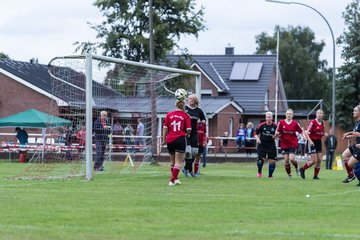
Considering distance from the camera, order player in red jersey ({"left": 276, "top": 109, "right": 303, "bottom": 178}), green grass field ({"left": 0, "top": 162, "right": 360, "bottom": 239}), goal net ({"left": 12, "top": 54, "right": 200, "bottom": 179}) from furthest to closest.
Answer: player in red jersey ({"left": 276, "top": 109, "right": 303, "bottom": 178}) → goal net ({"left": 12, "top": 54, "right": 200, "bottom": 179}) → green grass field ({"left": 0, "top": 162, "right": 360, "bottom": 239})

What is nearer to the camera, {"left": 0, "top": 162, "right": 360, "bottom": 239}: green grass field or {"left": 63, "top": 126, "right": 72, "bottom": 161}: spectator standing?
{"left": 0, "top": 162, "right": 360, "bottom": 239}: green grass field

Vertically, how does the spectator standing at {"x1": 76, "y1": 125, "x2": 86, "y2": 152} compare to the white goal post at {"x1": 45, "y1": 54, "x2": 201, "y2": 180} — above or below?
below

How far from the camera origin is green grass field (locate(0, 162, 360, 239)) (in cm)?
1097

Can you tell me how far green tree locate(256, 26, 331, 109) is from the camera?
3804 inches

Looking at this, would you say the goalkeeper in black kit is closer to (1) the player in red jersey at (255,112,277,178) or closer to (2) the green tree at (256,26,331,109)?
(1) the player in red jersey at (255,112,277,178)

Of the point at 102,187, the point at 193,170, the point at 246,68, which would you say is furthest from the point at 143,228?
the point at 246,68

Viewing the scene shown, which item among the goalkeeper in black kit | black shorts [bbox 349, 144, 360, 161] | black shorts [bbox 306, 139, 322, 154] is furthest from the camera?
black shorts [bbox 306, 139, 322, 154]

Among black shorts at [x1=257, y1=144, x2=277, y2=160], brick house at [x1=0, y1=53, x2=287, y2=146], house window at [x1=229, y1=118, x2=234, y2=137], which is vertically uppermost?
brick house at [x1=0, y1=53, x2=287, y2=146]

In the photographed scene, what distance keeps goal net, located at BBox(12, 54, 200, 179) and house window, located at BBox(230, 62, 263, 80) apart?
42096 mm

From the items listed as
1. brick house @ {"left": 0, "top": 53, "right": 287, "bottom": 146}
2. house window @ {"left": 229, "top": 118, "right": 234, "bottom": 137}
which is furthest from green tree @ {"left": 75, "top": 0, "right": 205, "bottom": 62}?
house window @ {"left": 229, "top": 118, "right": 234, "bottom": 137}

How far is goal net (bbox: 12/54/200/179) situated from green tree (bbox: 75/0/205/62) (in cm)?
1682

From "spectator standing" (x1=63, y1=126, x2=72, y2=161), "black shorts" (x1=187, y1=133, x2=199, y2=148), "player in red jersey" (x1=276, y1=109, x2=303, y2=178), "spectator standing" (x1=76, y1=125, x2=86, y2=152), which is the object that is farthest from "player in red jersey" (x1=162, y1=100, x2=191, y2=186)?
"spectator standing" (x1=63, y1=126, x2=72, y2=161)

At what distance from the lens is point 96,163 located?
83.6ft

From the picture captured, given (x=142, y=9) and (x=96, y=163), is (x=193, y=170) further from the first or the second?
(x=142, y=9)
